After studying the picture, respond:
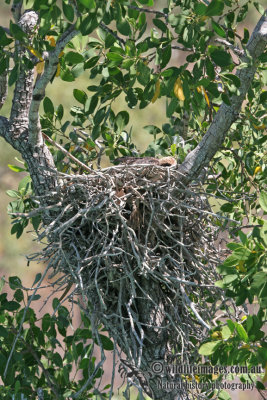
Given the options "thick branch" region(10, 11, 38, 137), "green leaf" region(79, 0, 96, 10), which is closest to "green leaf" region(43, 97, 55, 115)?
"thick branch" region(10, 11, 38, 137)

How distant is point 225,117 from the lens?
110 centimetres

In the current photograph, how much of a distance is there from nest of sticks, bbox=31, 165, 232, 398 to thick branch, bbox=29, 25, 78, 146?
0.37ft

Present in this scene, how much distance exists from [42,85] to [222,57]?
341 mm

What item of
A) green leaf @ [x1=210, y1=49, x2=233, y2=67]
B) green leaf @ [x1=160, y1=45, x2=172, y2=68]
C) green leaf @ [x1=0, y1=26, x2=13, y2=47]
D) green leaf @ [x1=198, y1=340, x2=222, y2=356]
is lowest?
green leaf @ [x1=198, y1=340, x2=222, y2=356]

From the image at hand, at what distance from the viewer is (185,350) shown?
1173 mm

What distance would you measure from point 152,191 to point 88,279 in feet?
0.73

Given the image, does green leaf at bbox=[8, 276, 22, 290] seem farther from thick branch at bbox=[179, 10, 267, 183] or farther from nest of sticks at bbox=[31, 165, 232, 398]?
thick branch at bbox=[179, 10, 267, 183]

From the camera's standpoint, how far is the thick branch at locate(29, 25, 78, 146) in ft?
3.12

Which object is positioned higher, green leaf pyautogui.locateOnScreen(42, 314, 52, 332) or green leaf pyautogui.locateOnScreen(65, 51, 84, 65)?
green leaf pyautogui.locateOnScreen(65, 51, 84, 65)

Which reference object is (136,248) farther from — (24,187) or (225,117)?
(24,187)

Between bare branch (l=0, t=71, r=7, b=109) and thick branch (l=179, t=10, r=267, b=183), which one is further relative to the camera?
bare branch (l=0, t=71, r=7, b=109)

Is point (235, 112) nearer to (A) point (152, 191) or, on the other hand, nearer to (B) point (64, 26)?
(A) point (152, 191)

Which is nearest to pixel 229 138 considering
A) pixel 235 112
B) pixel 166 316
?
pixel 235 112

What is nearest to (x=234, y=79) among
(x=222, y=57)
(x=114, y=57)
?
(x=222, y=57)
